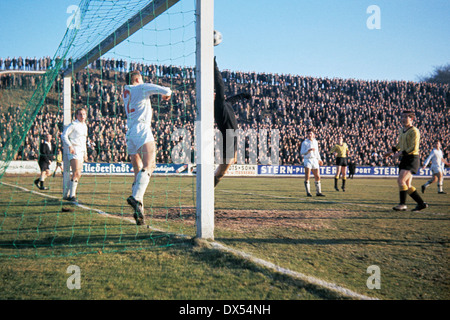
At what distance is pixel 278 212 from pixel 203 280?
431cm

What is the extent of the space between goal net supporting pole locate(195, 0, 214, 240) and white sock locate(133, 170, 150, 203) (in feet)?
3.37

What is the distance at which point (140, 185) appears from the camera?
15.6 ft

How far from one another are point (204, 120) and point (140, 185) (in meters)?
1.39

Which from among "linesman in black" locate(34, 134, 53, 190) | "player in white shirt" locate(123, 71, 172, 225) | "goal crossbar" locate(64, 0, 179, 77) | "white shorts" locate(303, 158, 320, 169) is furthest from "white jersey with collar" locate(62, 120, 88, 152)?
"white shorts" locate(303, 158, 320, 169)

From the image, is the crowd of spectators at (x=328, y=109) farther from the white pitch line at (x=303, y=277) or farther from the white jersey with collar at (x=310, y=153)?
the white pitch line at (x=303, y=277)

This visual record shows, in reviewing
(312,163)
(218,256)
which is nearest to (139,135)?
(218,256)

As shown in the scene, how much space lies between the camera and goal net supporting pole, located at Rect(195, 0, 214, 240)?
406 centimetres

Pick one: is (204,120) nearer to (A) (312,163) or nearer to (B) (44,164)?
(A) (312,163)
